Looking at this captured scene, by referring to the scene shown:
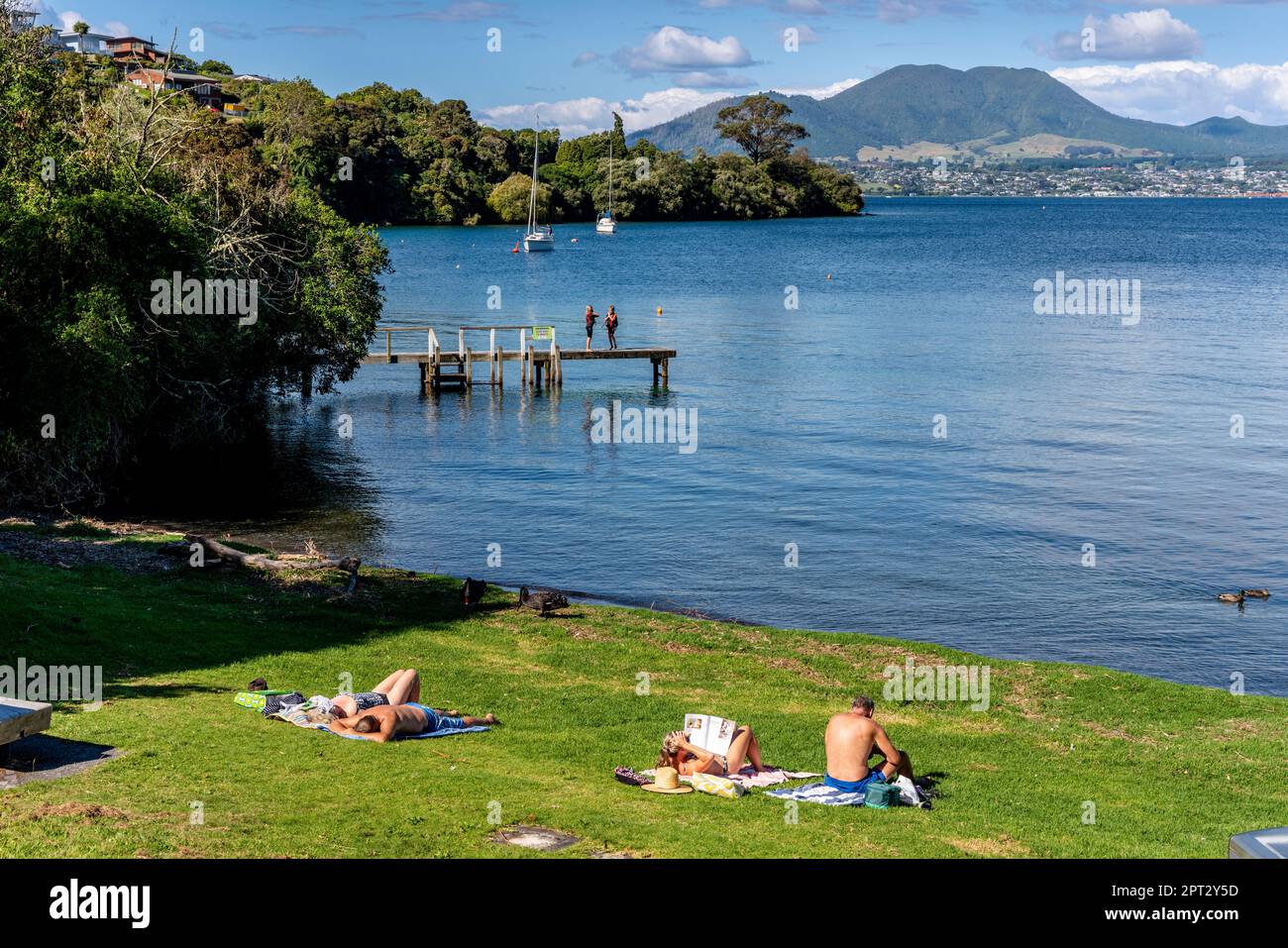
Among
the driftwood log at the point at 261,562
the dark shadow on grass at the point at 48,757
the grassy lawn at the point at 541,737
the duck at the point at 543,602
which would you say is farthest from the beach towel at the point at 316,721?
the driftwood log at the point at 261,562

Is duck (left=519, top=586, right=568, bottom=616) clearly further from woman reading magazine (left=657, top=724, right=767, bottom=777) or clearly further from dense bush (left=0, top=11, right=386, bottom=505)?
dense bush (left=0, top=11, right=386, bottom=505)

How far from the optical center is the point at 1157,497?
39250 mm

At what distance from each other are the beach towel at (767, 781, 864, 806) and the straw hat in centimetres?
97

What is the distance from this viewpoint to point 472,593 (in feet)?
82.6

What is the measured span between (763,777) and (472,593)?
11.8 m

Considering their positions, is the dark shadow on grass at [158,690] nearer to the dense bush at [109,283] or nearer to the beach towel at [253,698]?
the beach towel at [253,698]

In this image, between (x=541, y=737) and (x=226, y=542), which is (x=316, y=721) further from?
(x=226, y=542)

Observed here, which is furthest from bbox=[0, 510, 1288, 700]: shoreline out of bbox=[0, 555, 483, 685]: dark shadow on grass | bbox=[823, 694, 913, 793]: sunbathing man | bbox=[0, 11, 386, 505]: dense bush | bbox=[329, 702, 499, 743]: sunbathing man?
bbox=[329, 702, 499, 743]: sunbathing man

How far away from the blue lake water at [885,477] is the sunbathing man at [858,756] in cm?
1239

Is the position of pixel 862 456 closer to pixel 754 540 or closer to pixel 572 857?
pixel 754 540

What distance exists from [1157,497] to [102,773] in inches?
1352

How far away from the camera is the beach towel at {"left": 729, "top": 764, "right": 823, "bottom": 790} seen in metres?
14.1

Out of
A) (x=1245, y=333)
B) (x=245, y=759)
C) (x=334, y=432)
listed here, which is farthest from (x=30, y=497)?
(x=1245, y=333)
